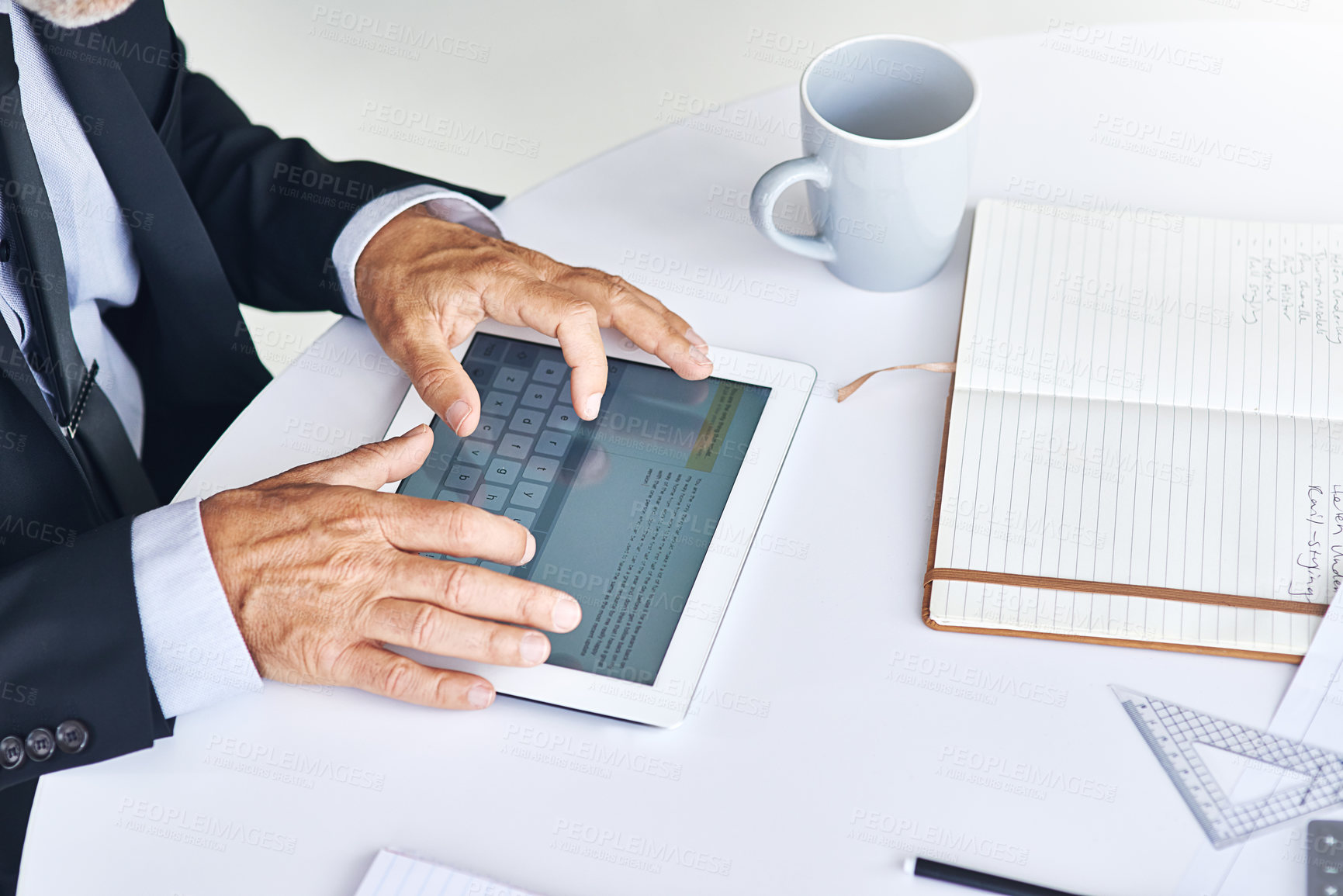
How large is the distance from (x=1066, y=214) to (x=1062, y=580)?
32 cm

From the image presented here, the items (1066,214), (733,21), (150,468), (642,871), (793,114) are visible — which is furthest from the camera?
(733,21)

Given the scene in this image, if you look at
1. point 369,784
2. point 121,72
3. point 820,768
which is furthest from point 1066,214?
point 121,72

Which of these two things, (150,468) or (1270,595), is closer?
(1270,595)

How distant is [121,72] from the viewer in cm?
88

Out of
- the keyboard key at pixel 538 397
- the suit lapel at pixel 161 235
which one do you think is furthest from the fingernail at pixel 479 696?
the suit lapel at pixel 161 235

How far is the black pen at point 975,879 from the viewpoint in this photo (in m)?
0.54

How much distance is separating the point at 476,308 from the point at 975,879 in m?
0.52

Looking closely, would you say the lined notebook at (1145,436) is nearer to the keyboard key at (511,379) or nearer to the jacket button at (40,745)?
the keyboard key at (511,379)

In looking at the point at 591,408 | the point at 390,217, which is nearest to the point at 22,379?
the point at 390,217

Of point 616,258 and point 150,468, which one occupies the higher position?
point 616,258

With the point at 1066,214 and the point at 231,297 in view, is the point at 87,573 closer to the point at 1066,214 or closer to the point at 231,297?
the point at 231,297

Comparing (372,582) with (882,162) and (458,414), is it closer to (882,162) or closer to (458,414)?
(458,414)

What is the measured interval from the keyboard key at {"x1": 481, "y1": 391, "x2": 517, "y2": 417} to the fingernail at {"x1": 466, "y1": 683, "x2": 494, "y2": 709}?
21 centimetres

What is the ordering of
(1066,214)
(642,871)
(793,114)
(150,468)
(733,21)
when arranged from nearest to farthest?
1. (642,871)
2. (1066,214)
3. (793,114)
4. (150,468)
5. (733,21)
